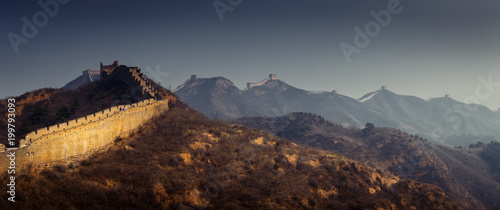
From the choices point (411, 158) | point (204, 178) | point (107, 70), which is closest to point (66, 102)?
point (107, 70)

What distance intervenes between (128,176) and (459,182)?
88.8 metres

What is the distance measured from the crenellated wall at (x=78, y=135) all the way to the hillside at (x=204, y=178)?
82 cm

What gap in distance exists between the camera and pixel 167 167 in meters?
27.2

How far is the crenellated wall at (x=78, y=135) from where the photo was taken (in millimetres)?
20266

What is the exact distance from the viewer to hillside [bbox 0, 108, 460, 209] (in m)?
20.2

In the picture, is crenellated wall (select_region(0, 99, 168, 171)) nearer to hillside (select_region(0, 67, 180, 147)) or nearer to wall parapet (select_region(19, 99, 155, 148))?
wall parapet (select_region(19, 99, 155, 148))

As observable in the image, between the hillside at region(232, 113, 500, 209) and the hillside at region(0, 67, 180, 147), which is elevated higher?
the hillside at region(0, 67, 180, 147)

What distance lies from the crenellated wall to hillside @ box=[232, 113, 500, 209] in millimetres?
64460

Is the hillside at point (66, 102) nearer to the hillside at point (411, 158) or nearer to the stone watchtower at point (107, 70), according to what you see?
the stone watchtower at point (107, 70)

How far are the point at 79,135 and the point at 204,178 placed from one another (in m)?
10.9

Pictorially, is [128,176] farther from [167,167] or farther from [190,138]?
[190,138]

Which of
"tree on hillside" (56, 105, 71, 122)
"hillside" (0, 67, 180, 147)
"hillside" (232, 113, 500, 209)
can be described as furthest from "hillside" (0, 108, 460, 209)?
"hillside" (232, 113, 500, 209)

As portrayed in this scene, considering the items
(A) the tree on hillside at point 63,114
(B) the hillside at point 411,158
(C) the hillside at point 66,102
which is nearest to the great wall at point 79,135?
(C) the hillside at point 66,102

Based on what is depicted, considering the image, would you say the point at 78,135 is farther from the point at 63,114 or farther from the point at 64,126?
the point at 63,114
